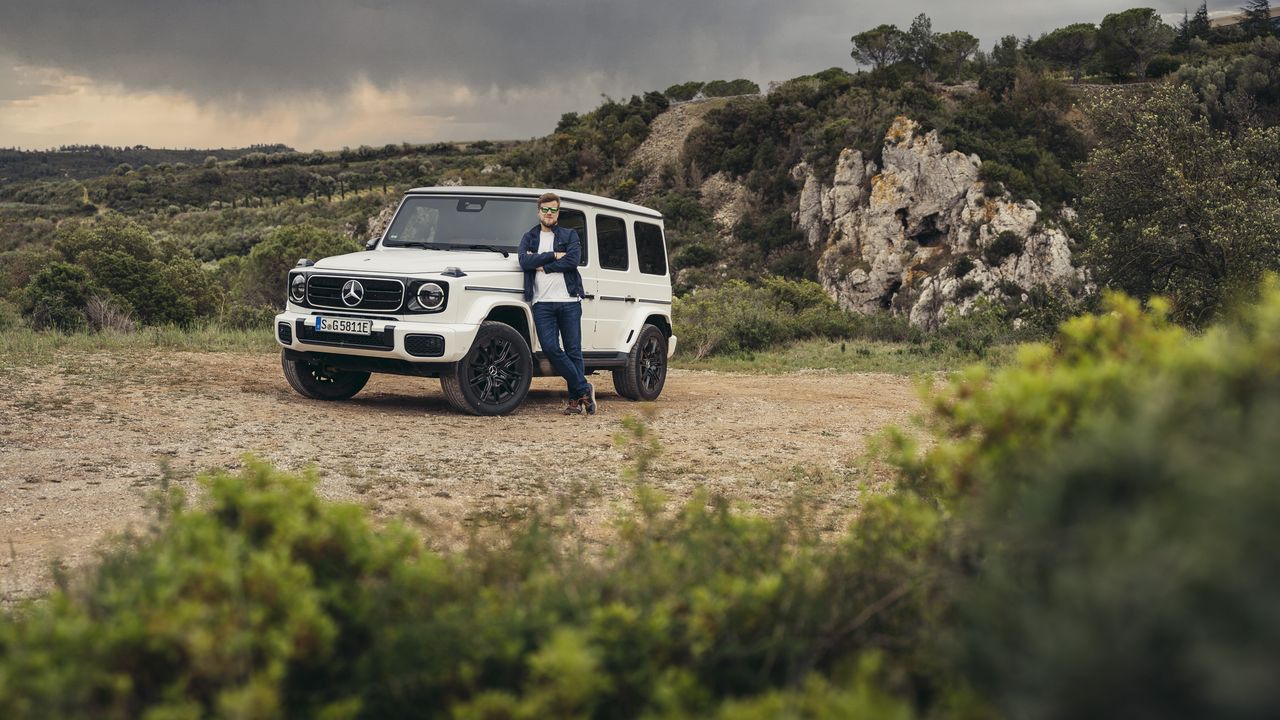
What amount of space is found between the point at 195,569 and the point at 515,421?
6.96 meters

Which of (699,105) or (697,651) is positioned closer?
(697,651)

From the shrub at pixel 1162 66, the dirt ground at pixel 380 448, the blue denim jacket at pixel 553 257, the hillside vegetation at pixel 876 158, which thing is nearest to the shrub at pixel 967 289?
the hillside vegetation at pixel 876 158

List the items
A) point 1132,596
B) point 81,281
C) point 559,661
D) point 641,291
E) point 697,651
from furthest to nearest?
point 81,281 → point 641,291 → point 697,651 → point 559,661 → point 1132,596

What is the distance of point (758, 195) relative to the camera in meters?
47.0

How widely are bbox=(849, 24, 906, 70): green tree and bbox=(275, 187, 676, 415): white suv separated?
1937 inches

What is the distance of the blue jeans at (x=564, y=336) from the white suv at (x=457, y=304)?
18cm

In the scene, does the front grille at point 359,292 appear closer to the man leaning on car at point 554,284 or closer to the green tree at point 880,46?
the man leaning on car at point 554,284

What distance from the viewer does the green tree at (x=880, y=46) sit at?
55.5 m

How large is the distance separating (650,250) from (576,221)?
5.19ft

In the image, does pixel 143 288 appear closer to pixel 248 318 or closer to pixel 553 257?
pixel 248 318

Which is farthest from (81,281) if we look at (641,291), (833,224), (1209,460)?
(833,224)

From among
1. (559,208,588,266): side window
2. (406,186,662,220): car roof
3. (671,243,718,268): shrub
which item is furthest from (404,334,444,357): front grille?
(671,243,718,268): shrub

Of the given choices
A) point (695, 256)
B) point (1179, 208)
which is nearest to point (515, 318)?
point (1179, 208)

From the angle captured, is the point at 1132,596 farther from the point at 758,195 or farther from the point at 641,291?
the point at 758,195
